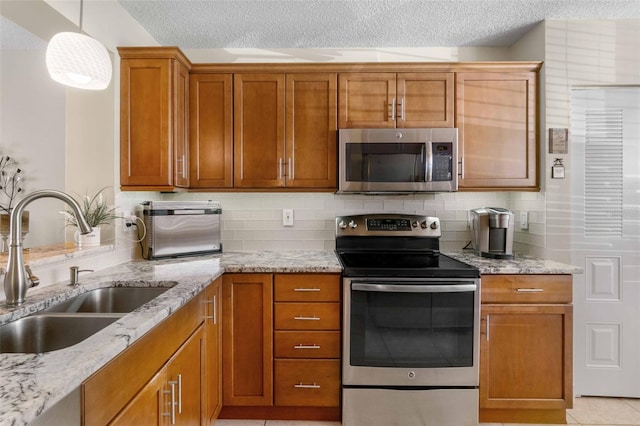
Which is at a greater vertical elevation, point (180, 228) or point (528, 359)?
point (180, 228)

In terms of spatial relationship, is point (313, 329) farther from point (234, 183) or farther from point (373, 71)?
point (373, 71)

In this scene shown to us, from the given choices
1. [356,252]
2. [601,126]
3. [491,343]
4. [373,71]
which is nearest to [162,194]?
[356,252]

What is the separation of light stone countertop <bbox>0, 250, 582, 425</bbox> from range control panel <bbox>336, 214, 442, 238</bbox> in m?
0.21

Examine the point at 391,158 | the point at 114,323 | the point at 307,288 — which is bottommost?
the point at 307,288

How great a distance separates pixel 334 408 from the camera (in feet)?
6.78

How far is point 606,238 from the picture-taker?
91.6 inches

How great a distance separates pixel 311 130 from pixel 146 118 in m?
1.03

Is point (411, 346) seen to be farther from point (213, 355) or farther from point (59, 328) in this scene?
point (59, 328)

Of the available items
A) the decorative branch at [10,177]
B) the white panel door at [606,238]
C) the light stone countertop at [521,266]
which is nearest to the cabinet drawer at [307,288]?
the light stone countertop at [521,266]

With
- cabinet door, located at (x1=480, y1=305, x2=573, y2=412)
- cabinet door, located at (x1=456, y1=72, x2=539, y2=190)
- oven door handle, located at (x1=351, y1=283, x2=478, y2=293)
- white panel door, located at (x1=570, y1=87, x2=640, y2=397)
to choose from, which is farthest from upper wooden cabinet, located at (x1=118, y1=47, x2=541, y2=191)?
cabinet door, located at (x1=480, y1=305, x2=573, y2=412)

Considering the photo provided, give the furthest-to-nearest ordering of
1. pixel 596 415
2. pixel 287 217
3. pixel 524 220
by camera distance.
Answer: pixel 287 217 < pixel 524 220 < pixel 596 415

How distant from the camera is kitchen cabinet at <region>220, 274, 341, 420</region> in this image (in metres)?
2.04

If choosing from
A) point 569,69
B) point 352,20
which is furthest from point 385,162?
point 569,69

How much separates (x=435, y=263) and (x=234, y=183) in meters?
1.41
